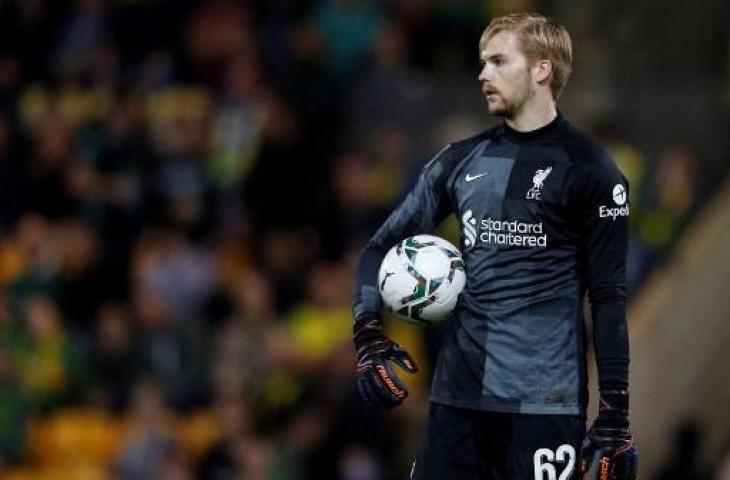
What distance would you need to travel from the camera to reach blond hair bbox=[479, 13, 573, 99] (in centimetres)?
600

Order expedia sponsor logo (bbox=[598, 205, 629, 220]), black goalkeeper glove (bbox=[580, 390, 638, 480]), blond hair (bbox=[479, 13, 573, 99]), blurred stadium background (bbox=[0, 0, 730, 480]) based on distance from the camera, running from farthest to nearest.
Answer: blurred stadium background (bbox=[0, 0, 730, 480]) → blond hair (bbox=[479, 13, 573, 99]) → expedia sponsor logo (bbox=[598, 205, 629, 220]) → black goalkeeper glove (bbox=[580, 390, 638, 480])

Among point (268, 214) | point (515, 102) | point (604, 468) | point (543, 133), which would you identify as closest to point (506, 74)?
point (515, 102)

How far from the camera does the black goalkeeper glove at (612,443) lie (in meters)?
5.78

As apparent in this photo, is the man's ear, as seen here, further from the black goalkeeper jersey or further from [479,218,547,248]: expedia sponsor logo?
[479,218,547,248]: expedia sponsor logo

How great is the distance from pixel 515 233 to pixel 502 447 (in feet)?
2.31

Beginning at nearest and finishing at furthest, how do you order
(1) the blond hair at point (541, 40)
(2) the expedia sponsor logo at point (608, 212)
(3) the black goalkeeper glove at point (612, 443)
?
(3) the black goalkeeper glove at point (612, 443) < (2) the expedia sponsor logo at point (608, 212) < (1) the blond hair at point (541, 40)

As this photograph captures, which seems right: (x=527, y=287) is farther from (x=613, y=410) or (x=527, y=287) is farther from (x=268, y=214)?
(x=268, y=214)

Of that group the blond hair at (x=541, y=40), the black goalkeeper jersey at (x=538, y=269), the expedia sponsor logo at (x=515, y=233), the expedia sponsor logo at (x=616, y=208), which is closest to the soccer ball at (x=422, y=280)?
the black goalkeeper jersey at (x=538, y=269)

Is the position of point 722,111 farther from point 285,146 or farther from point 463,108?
point 285,146

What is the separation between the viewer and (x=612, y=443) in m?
5.78

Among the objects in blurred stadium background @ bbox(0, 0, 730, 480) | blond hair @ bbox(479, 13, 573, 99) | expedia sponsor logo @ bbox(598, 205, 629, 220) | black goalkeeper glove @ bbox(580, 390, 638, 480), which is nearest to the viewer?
black goalkeeper glove @ bbox(580, 390, 638, 480)

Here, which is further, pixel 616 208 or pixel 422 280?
pixel 422 280

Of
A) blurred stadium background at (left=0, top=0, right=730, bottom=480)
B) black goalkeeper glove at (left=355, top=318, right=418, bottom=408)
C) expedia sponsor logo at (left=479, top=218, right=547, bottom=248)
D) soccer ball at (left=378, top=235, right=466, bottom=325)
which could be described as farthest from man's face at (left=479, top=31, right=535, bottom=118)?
blurred stadium background at (left=0, top=0, right=730, bottom=480)

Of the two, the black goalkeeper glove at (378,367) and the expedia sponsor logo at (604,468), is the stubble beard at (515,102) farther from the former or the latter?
the expedia sponsor logo at (604,468)
